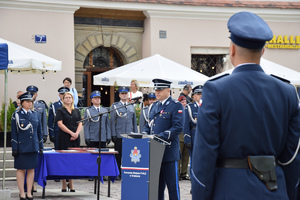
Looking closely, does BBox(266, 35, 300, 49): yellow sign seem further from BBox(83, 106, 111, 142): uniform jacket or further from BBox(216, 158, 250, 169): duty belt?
BBox(216, 158, 250, 169): duty belt

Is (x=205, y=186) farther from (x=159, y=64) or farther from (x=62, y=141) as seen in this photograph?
(x=159, y=64)

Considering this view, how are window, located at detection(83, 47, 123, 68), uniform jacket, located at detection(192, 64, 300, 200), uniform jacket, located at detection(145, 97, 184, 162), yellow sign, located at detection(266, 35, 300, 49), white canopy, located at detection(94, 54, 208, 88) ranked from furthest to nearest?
yellow sign, located at detection(266, 35, 300, 49)
window, located at detection(83, 47, 123, 68)
white canopy, located at detection(94, 54, 208, 88)
uniform jacket, located at detection(145, 97, 184, 162)
uniform jacket, located at detection(192, 64, 300, 200)

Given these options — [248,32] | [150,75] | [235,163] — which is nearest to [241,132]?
[235,163]

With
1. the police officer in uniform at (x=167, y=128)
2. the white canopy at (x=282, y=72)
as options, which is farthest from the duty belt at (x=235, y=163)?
the white canopy at (x=282, y=72)

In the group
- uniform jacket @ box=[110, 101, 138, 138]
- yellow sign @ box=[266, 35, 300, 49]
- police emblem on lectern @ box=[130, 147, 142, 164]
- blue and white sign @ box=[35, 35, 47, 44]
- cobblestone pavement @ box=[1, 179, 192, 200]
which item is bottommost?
cobblestone pavement @ box=[1, 179, 192, 200]

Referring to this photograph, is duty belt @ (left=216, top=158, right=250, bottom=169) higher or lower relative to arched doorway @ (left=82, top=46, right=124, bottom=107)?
lower

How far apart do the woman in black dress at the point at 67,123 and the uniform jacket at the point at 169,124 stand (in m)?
3.83

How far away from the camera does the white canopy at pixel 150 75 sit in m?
16.5

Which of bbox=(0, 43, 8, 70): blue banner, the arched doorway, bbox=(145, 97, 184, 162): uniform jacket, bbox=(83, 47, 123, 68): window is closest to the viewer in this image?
bbox=(145, 97, 184, 162): uniform jacket

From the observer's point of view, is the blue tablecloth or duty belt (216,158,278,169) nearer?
duty belt (216,158,278,169)

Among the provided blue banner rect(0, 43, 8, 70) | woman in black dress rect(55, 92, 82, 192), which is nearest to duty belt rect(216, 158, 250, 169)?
blue banner rect(0, 43, 8, 70)

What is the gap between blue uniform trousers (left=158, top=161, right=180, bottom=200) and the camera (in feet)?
28.9

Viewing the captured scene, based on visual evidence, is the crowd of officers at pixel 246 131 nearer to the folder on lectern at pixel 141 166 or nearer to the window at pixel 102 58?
the folder on lectern at pixel 141 166

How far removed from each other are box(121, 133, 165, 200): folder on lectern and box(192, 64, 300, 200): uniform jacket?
507cm
